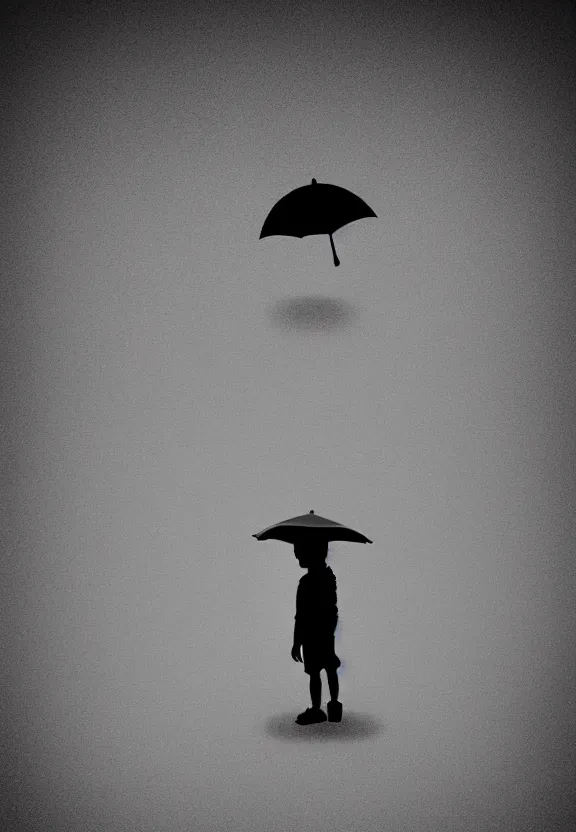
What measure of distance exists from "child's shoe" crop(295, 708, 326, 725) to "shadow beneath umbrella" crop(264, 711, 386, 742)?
2.4 inches

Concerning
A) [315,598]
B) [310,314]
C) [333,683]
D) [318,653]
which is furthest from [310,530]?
[310,314]

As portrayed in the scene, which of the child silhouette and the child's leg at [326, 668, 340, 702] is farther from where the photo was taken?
the child's leg at [326, 668, 340, 702]

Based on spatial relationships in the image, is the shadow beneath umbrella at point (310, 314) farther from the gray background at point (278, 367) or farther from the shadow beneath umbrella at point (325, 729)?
the shadow beneath umbrella at point (325, 729)

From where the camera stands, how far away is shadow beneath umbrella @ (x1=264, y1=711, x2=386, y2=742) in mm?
4562

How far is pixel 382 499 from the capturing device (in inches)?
201

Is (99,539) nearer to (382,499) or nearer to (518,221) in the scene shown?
(382,499)

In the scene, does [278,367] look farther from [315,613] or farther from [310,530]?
[315,613]

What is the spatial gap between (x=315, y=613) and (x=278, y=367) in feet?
5.56

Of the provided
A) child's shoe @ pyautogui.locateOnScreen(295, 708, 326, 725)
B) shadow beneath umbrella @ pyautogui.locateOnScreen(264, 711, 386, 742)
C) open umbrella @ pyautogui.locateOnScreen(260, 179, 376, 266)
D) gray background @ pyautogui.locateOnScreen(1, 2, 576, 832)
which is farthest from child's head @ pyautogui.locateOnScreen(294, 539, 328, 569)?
open umbrella @ pyautogui.locateOnScreen(260, 179, 376, 266)

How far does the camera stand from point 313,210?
4.95 m

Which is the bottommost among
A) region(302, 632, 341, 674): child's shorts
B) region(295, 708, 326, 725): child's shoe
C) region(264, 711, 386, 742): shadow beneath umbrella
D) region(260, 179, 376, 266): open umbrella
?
region(264, 711, 386, 742): shadow beneath umbrella

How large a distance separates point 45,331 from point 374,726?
10.8 ft

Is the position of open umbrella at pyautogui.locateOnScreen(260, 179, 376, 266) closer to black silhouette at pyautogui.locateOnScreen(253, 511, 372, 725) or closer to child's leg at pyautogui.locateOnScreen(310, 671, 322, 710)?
black silhouette at pyautogui.locateOnScreen(253, 511, 372, 725)

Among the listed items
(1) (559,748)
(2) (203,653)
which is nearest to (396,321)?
(2) (203,653)
